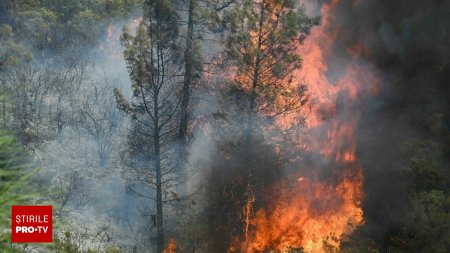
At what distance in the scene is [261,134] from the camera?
14914 mm

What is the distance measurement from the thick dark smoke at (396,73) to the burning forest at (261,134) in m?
0.06

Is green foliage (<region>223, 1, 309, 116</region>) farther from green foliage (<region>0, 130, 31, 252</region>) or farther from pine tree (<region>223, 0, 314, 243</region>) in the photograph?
green foliage (<region>0, 130, 31, 252</region>)

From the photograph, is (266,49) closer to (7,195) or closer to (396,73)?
(396,73)

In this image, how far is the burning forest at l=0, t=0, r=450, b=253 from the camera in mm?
13773

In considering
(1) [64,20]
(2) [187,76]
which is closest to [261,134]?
(2) [187,76]

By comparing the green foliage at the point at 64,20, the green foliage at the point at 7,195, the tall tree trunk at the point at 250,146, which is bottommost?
the green foliage at the point at 7,195

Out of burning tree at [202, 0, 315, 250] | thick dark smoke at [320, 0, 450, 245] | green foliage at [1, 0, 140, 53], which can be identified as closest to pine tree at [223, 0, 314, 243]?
burning tree at [202, 0, 315, 250]

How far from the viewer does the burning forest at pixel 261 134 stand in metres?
13.8

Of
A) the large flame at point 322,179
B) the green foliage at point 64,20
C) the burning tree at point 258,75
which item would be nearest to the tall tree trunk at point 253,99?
the burning tree at point 258,75

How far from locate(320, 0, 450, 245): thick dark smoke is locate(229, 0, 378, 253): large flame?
18.1 inches

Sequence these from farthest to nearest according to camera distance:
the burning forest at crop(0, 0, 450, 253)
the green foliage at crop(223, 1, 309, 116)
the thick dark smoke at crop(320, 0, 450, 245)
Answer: the thick dark smoke at crop(320, 0, 450, 245) → the burning forest at crop(0, 0, 450, 253) → the green foliage at crop(223, 1, 309, 116)

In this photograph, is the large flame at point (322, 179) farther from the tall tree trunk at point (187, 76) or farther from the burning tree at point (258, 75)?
the tall tree trunk at point (187, 76)

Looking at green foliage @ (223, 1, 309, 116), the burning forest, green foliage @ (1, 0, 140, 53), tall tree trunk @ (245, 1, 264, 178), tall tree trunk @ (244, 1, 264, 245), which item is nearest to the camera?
green foliage @ (223, 1, 309, 116)

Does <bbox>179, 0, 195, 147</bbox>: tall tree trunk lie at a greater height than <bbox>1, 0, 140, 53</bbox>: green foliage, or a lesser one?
lesser
